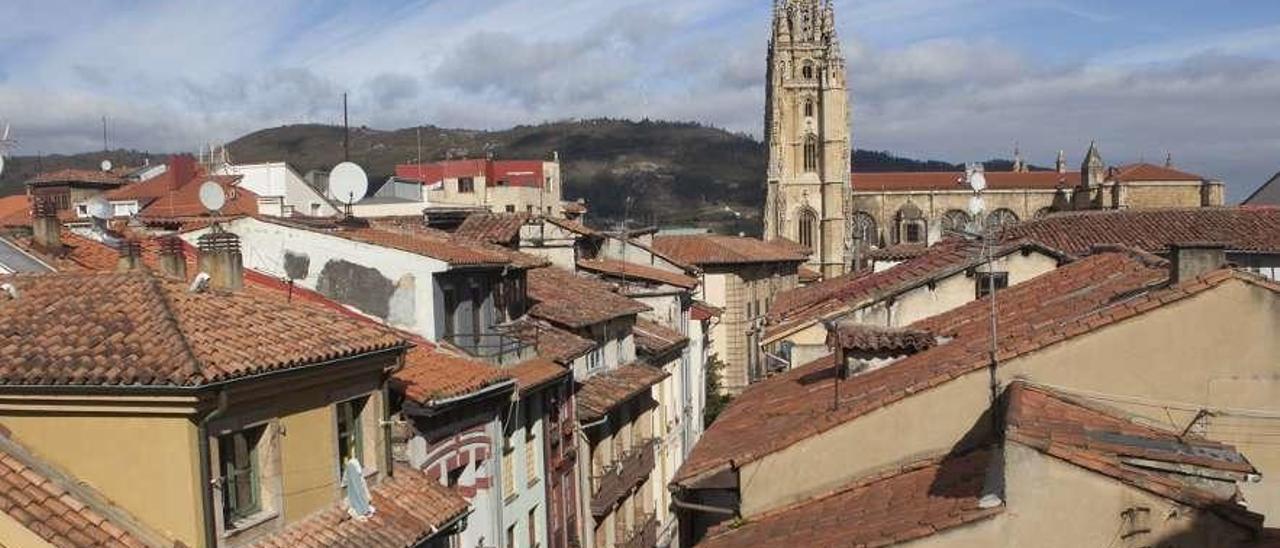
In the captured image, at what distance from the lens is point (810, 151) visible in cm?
11875

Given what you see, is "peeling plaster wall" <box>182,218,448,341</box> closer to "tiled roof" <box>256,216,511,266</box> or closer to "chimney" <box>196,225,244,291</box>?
"tiled roof" <box>256,216,511,266</box>

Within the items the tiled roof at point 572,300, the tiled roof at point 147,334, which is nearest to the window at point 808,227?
the tiled roof at point 572,300

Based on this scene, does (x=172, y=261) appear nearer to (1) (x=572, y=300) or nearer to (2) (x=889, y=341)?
(2) (x=889, y=341)

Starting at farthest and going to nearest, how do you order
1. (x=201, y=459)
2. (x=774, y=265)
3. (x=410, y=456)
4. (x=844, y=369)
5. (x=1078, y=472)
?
1. (x=774, y=265)
2. (x=410, y=456)
3. (x=844, y=369)
4. (x=201, y=459)
5. (x=1078, y=472)

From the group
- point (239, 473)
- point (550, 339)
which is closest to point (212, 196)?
point (239, 473)

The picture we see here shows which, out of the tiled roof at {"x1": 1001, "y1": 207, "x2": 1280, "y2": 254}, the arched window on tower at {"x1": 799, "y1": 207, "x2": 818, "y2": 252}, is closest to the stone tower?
the arched window on tower at {"x1": 799, "y1": 207, "x2": 818, "y2": 252}

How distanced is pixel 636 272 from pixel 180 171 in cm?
2154

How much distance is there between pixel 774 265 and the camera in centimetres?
7669

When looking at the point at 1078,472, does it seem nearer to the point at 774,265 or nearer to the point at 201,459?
the point at 201,459

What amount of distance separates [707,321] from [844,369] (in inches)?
1353

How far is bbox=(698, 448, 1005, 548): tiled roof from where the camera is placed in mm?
9914

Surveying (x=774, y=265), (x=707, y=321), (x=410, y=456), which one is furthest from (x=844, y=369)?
(x=774, y=265)

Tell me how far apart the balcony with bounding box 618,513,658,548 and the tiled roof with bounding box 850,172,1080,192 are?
307ft

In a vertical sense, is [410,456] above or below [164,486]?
below
